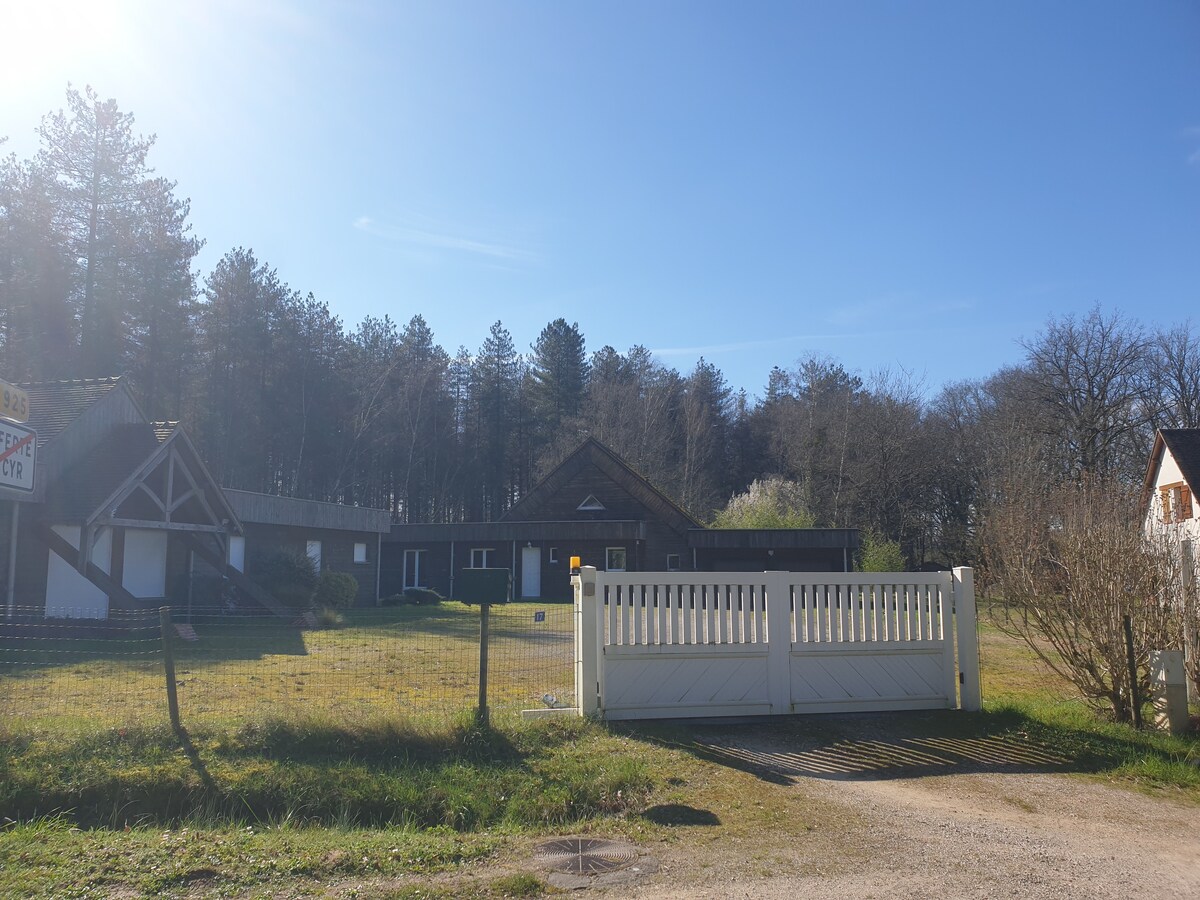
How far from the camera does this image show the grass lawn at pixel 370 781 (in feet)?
18.4

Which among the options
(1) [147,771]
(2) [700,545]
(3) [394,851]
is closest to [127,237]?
(2) [700,545]

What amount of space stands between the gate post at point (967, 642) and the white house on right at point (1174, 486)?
223cm

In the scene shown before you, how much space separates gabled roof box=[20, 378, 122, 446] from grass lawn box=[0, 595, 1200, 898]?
36.0 ft

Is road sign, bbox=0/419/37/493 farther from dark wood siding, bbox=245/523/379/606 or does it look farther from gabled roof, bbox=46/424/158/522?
dark wood siding, bbox=245/523/379/606

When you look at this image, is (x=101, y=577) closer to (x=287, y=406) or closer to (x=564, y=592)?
(x=564, y=592)

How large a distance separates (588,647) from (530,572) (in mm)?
27184

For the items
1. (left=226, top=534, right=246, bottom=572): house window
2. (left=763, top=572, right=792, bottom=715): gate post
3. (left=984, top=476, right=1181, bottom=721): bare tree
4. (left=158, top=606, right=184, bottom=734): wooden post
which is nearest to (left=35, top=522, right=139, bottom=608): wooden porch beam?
(left=226, top=534, right=246, bottom=572): house window

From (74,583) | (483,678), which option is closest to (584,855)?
(483,678)

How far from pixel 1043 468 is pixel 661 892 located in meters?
39.2

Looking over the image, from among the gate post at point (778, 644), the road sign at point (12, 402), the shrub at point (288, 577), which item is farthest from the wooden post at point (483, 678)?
the shrub at point (288, 577)

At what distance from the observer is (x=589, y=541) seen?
35.7m

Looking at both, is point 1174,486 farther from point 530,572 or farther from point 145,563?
point 145,563

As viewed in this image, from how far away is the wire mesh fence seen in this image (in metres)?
9.12

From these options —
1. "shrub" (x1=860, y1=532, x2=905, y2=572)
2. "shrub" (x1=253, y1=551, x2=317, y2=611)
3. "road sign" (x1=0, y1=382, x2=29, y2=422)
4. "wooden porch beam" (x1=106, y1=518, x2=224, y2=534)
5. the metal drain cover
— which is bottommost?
the metal drain cover
